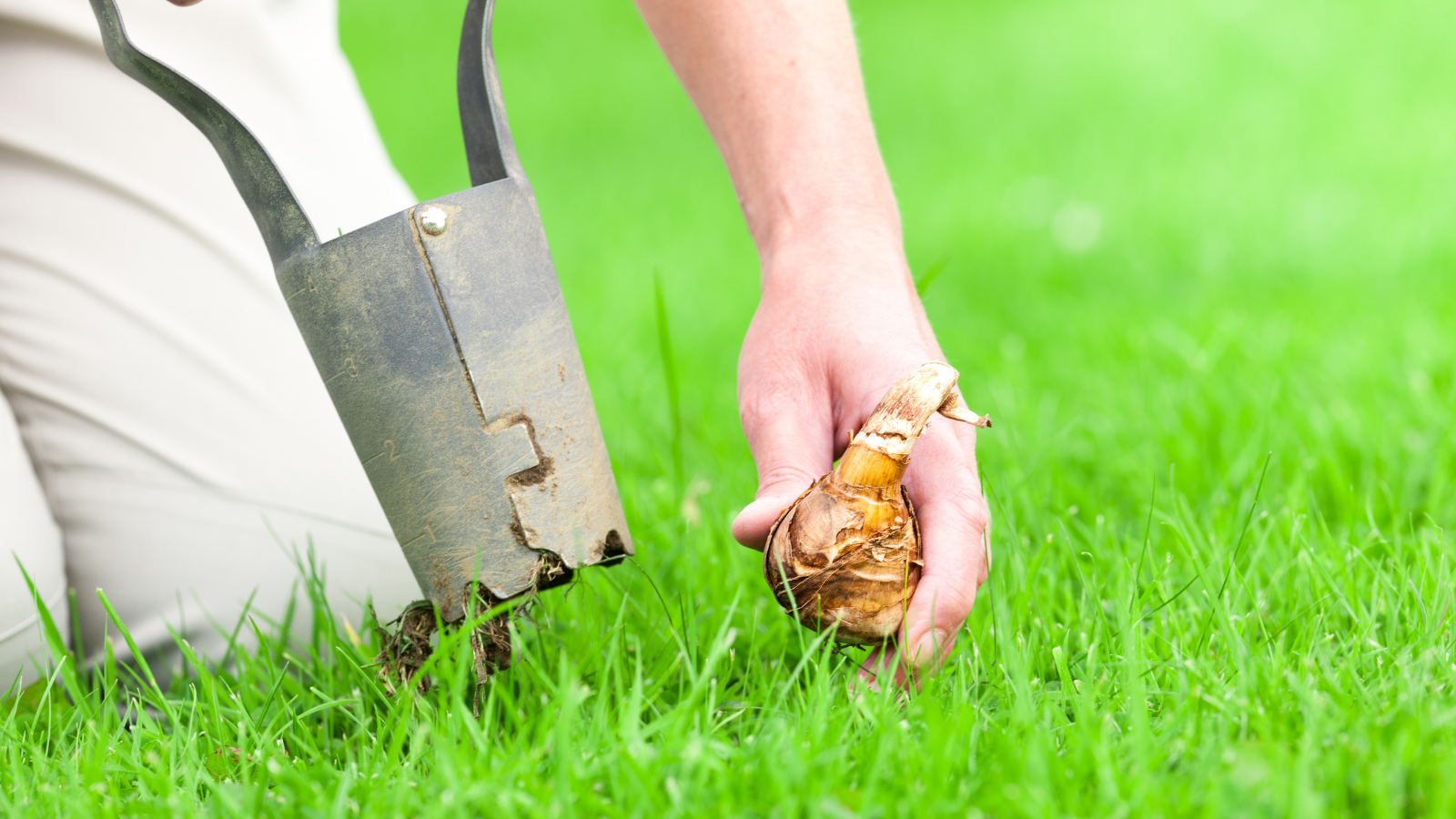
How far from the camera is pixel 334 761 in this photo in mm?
1368

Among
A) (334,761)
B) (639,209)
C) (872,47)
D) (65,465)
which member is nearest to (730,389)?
(65,465)

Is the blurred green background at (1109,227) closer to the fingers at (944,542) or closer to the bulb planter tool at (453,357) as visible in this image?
the fingers at (944,542)

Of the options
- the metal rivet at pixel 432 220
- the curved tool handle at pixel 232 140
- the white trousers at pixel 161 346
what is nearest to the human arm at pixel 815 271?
the metal rivet at pixel 432 220

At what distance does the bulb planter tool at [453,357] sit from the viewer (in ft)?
3.90

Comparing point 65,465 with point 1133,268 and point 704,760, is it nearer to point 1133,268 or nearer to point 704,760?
point 704,760

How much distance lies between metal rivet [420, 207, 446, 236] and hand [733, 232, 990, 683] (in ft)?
1.56

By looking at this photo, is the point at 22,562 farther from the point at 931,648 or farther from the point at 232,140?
the point at 931,648

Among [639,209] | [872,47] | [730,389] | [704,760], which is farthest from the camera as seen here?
[872,47]

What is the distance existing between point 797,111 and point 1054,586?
32.2 inches

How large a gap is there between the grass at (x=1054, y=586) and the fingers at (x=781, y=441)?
167 mm

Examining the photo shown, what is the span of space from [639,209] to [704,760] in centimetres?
525

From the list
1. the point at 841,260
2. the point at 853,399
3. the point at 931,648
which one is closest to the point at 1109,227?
the point at 841,260

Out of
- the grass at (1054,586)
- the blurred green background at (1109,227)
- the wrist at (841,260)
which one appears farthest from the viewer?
the blurred green background at (1109,227)

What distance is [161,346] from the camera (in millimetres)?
2010
